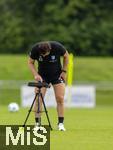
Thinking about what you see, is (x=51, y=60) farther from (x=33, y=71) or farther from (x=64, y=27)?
(x=64, y=27)

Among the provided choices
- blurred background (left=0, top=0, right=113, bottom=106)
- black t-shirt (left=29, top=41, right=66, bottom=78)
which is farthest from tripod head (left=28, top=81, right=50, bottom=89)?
blurred background (left=0, top=0, right=113, bottom=106)

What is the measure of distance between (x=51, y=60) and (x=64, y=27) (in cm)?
4835

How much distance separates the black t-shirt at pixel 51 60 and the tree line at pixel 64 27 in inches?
1808

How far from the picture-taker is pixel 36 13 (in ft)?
224

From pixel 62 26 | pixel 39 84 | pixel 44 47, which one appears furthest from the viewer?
pixel 62 26

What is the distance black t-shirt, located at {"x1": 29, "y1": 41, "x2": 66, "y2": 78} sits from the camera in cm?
1732

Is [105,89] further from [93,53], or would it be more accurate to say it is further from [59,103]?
[59,103]

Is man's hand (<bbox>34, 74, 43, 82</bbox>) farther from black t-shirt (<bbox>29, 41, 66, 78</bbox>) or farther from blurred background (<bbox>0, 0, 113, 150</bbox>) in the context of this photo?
blurred background (<bbox>0, 0, 113, 150</bbox>)

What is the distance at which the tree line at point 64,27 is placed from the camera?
64.8 metres

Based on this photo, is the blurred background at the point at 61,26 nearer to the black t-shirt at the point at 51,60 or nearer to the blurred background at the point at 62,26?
the blurred background at the point at 62,26

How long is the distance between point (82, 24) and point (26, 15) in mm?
5308

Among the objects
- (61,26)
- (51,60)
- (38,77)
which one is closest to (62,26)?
(61,26)

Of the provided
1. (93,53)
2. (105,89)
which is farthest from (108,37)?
(105,89)

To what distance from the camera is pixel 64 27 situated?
216ft
